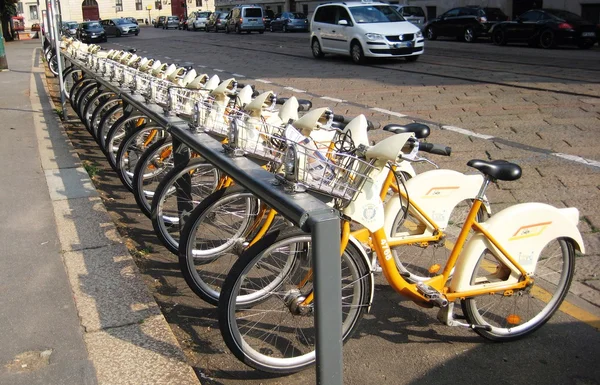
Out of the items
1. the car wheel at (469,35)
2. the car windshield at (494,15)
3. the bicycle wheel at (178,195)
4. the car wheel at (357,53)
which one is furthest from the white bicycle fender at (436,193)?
the car windshield at (494,15)

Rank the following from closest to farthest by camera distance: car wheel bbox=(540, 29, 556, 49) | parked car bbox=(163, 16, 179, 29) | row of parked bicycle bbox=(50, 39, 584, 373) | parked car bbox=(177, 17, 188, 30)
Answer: row of parked bicycle bbox=(50, 39, 584, 373) < car wheel bbox=(540, 29, 556, 49) < parked car bbox=(177, 17, 188, 30) < parked car bbox=(163, 16, 179, 29)

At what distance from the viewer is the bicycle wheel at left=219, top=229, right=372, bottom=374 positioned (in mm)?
2920

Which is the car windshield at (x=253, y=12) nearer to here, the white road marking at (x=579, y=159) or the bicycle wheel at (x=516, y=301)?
the white road marking at (x=579, y=159)

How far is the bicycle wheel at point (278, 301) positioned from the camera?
2920mm

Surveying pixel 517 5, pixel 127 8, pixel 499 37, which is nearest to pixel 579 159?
pixel 499 37

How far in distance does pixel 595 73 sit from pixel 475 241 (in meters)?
12.2

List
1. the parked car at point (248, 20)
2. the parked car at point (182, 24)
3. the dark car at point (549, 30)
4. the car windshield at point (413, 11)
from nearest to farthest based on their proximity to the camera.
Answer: the dark car at point (549, 30), the car windshield at point (413, 11), the parked car at point (248, 20), the parked car at point (182, 24)

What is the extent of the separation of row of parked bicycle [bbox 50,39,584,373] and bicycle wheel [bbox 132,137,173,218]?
62 cm

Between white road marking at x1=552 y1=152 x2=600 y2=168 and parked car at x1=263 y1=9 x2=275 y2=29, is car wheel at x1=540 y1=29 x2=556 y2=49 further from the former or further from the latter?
parked car at x1=263 y1=9 x2=275 y2=29

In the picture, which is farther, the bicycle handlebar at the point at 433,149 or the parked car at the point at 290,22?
the parked car at the point at 290,22

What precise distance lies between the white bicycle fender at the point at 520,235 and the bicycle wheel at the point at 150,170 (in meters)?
2.55

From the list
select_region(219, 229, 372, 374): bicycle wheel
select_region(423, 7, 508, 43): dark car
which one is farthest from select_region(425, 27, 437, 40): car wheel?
select_region(219, 229, 372, 374): bicycle wheel

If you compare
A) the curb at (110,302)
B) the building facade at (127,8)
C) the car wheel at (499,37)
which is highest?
the building facade at (127,8)

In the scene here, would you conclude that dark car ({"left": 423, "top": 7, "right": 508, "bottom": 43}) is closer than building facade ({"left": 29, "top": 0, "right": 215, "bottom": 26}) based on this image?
Yes
